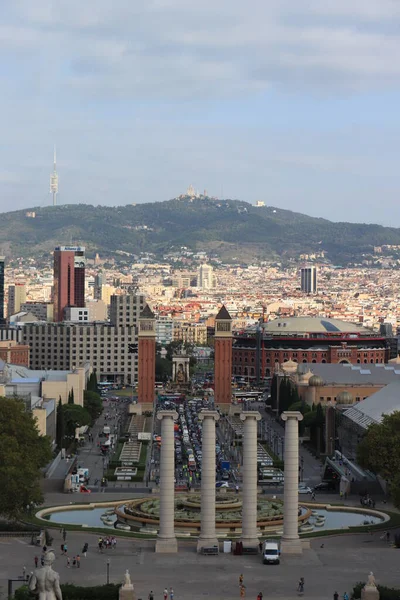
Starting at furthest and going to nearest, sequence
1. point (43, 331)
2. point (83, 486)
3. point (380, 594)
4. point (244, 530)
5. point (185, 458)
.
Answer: point (43, 331) < point (185, 458) < point (83, 486) < point (244, 530) < point (380, 594)

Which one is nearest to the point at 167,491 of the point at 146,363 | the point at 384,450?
the point at 384,450

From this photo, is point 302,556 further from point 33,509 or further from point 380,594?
point 33,509

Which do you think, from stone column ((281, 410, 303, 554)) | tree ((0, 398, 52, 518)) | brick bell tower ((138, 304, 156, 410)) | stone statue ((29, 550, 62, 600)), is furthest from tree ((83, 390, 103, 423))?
stone statue ((29, 550, 62, 600))

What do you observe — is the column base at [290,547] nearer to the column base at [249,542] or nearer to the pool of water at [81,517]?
the column base at [249,542]

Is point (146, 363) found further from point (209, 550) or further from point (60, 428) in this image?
point (209, 550)

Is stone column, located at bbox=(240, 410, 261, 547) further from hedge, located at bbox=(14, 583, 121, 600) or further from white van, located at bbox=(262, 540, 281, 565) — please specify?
hedge, located at bbox=(14, 583, 121, 600)

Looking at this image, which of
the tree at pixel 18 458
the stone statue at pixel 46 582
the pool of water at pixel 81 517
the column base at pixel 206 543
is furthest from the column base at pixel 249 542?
the stone statue at pixel 46 582

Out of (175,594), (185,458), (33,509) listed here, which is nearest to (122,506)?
(33,509)
